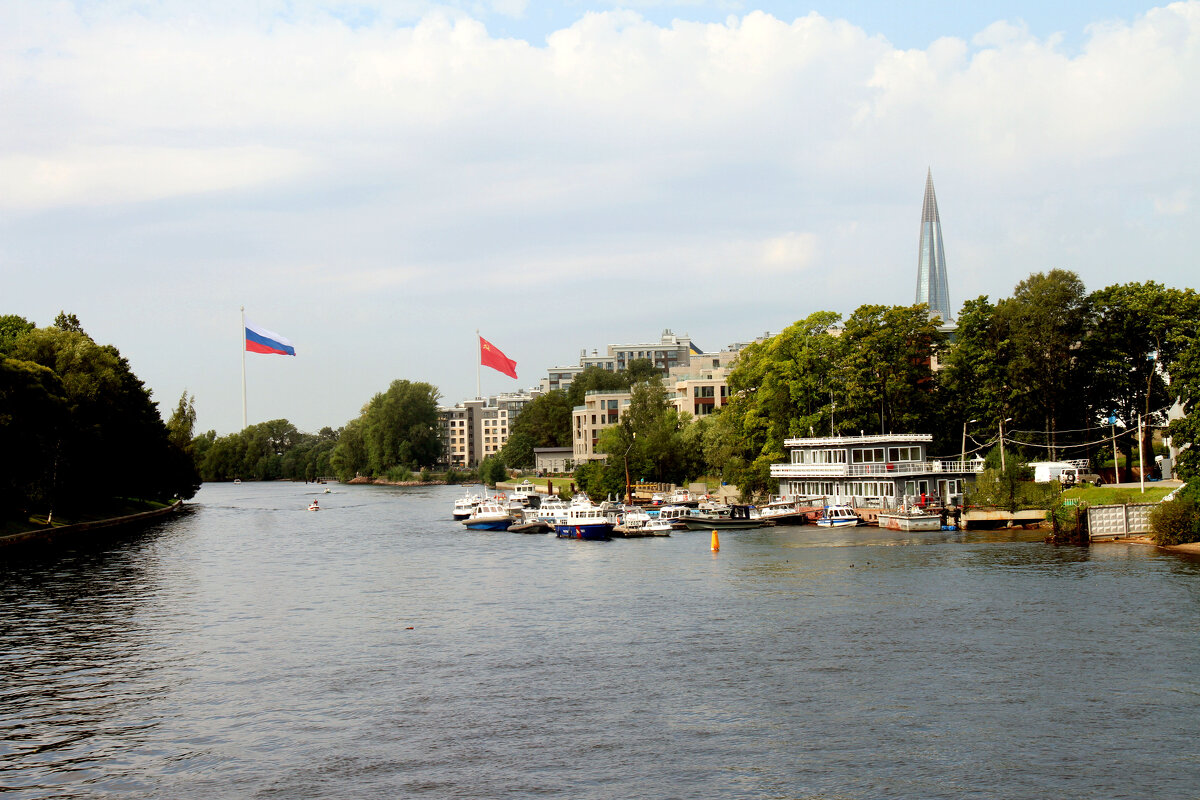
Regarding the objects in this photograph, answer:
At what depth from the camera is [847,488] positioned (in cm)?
9775

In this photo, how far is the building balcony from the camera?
93375mm

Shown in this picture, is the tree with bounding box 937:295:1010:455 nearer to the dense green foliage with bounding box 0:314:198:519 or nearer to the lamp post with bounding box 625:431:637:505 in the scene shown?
the lamp post with bounding box 625:431:637:505

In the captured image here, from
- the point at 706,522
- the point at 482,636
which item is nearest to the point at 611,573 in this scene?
the point at 482,636

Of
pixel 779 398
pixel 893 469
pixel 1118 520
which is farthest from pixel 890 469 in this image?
pixel 1118 520

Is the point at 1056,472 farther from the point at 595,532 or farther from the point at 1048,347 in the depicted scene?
the point at 595,532

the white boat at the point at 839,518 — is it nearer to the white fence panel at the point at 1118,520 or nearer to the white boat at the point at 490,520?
the white fence panel at the point at 1118,520

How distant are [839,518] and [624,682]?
6043 cm

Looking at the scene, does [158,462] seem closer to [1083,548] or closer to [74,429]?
[74,429]

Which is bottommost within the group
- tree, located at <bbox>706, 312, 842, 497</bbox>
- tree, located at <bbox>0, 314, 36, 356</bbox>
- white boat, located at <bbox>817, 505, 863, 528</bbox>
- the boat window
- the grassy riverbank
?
white boat, located at <bbox>817, 505, 863, 528</bbox>

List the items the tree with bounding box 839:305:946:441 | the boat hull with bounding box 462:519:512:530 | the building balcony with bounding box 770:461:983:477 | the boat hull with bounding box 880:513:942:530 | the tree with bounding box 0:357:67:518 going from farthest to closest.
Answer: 1. the boat hull with bounding box 462:519:512:530
2. the tree with bounding box 839:305:946:441
3. the building balcony with bounding box 770:461:983:477
4. the boat hull with bounding box 880:513:942:530
5. the tree with bounding box 0:357:67:518

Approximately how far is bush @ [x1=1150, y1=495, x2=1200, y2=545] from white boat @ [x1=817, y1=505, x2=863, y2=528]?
2935 cm

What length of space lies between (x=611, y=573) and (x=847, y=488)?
41.3 meters

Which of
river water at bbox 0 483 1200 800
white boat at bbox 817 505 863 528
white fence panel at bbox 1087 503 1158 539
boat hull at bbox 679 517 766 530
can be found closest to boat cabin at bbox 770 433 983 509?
white boat at bbox 817 505 863 528

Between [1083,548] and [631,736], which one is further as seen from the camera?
[1083,548]
